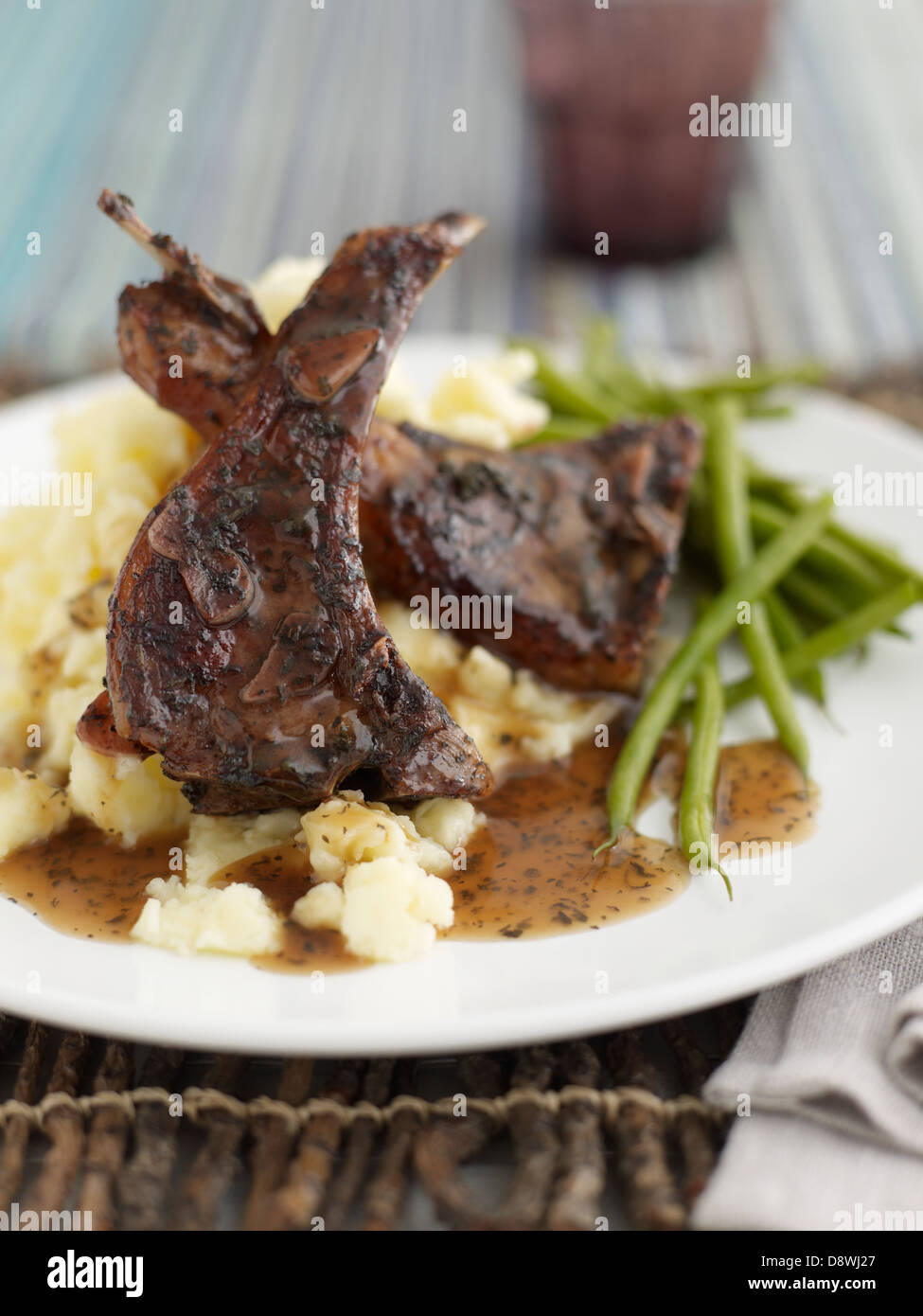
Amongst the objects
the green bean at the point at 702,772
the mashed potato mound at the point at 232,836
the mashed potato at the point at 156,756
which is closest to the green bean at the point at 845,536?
the green bean at the point at 702,772

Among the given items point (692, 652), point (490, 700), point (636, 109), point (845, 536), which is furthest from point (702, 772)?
point (636, 109)

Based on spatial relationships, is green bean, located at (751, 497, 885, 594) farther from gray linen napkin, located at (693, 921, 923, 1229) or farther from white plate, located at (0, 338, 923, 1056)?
gray linen napkin, located at (693, 921, 923, 1229)

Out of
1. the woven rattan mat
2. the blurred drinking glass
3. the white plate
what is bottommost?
the woven rattan mat

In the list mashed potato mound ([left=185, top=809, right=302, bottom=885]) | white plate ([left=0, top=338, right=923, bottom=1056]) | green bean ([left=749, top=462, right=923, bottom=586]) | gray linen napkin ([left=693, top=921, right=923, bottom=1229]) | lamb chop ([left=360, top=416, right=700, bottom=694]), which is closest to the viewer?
gray linen napkin ([left=693, top=921, right=923, bottom=1229])

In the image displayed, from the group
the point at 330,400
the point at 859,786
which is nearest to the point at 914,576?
the point at 859,786

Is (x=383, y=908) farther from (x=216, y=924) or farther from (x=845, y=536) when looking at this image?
(x=845, y=536)

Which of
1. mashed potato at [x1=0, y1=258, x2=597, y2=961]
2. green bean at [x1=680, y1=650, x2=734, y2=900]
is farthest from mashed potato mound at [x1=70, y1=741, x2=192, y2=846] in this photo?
green bean at [x1=680, y1=650, x2=734, y2=900]
